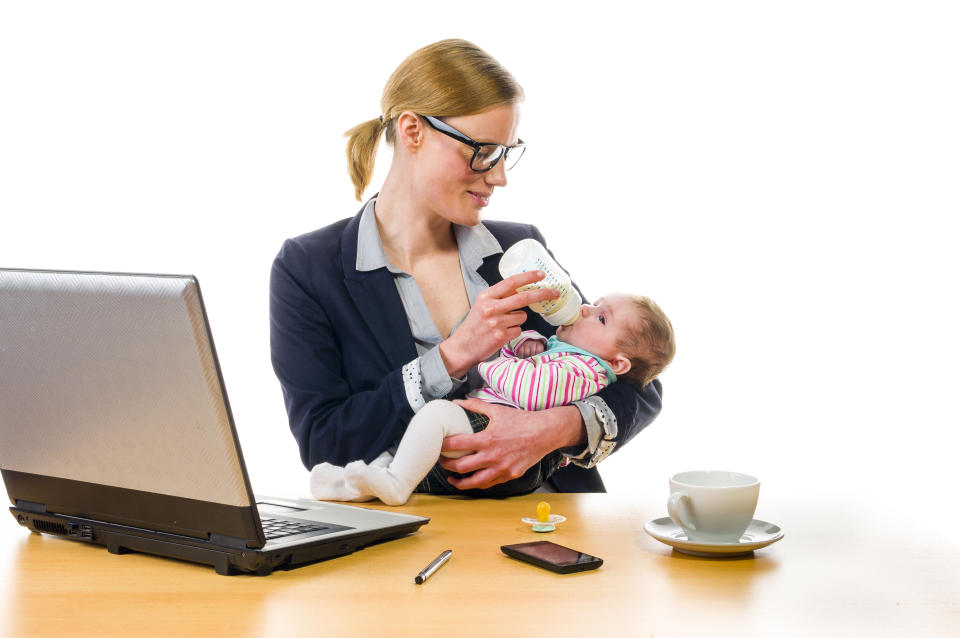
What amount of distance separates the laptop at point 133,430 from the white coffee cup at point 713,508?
363 mm

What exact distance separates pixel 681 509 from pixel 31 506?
0.91 meters

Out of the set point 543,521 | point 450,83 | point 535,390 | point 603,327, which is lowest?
point 543,521

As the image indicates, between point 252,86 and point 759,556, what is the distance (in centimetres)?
238

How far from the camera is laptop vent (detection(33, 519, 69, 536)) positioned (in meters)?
1.30

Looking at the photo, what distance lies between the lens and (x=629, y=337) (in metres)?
1.90

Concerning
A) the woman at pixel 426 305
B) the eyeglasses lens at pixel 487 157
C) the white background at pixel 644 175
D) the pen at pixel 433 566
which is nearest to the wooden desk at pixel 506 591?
the pen at pixel 433 566

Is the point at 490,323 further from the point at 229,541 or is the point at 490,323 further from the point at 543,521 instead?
the point at 229,541

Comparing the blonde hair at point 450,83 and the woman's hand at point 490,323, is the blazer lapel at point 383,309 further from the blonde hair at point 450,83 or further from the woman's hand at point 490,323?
the blonde hair at point 450,83

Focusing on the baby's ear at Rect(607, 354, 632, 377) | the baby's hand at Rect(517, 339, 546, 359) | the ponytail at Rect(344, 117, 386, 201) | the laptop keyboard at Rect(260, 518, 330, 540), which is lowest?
the laptop keyboard at Rect(260, 518, 330, 540)

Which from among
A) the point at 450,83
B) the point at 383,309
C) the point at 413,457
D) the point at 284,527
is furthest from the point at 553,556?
the point at 450,83

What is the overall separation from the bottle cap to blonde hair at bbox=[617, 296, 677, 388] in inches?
4.4

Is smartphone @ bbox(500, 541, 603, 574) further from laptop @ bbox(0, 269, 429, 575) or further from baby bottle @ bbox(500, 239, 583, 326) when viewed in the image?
baby bottle @ bbox(500, 239, 583, 326)

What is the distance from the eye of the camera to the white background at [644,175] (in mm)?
2982

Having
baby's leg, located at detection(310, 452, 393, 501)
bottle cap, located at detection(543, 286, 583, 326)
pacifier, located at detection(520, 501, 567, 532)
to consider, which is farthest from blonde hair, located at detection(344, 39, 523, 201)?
pacifier, located at detection(520, 501, 567, 532)
